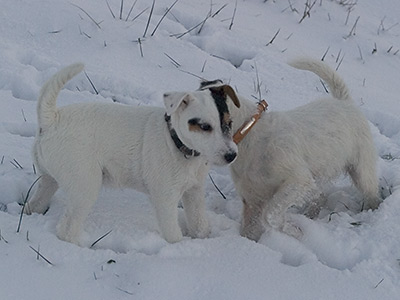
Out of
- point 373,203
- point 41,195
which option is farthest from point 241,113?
point 41,195

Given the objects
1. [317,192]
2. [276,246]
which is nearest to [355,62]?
[317,192]

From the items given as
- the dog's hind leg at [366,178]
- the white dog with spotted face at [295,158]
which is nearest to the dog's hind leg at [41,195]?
the white dog with spotted face at [295,158]

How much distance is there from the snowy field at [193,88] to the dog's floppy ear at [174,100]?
788 millimetres

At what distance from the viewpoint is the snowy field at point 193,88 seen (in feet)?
9.93

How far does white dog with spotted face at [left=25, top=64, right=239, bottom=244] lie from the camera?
10.6 ft

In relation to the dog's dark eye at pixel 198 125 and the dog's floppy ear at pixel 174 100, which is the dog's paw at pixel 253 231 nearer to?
the dog's dark eye at pixel 198 125

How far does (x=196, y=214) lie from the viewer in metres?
3.53

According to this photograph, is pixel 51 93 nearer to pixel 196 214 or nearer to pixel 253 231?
pixel 196 214

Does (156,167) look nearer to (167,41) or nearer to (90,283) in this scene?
(90,283)

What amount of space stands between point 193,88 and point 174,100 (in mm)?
2052

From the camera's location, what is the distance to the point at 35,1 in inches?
229

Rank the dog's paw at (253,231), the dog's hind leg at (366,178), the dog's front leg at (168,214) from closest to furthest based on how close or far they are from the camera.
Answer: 1. the dog's front leg at (168,214)
2. the dog's paw at (253,231)
3. the dog's hind leg at (366,178)

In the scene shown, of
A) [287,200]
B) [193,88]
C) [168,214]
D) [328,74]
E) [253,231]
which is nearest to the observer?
[168,214]

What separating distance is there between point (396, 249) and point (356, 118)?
91 centimetres
